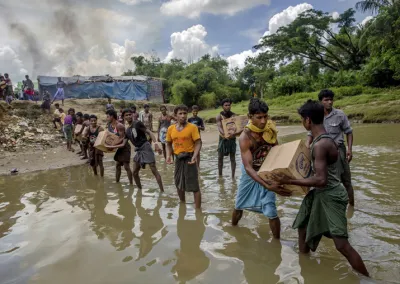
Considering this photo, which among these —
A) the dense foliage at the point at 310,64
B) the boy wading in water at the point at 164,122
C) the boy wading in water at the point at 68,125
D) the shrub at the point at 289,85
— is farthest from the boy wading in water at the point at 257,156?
the shrub at the point at 289,85

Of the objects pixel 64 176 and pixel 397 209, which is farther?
pixel 64 176

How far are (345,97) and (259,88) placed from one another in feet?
59.6

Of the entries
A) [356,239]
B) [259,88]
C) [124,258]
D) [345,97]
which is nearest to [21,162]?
[124,258]

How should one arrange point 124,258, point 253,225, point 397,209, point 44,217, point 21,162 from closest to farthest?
point 124,258 < point 253,225 < point 397,209 < point 44,217 < point 21,162

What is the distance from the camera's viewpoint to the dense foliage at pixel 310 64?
2309cm

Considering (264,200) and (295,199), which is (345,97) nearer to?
(295,199)

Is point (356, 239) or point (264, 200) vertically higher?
point (264, 200)

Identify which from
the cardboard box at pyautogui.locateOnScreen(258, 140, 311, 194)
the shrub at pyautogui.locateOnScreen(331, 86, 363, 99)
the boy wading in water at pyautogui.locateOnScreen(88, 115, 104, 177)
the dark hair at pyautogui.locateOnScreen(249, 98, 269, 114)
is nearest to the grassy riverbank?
the shrub at pyautogui.locateOnScreen(331, 86, 363, 99)

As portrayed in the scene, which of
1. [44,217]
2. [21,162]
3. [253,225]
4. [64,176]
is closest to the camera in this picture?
[253,225]

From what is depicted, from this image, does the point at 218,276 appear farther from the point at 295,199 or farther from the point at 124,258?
the point at 295,199

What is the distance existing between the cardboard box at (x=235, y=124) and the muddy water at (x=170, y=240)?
1.13m

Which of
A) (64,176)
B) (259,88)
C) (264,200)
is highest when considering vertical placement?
(259,88)

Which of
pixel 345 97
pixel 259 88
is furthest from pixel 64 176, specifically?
pixel 259 88

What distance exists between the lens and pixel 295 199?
5707 mm
